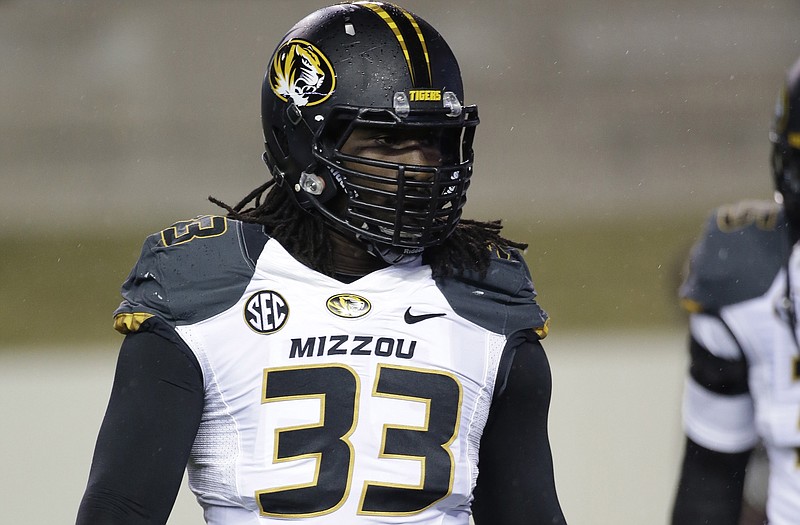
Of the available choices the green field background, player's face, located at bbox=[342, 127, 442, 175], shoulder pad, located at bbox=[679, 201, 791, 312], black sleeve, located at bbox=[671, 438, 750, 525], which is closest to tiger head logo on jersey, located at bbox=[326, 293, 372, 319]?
player's face, located at bbox=[342, 127, 442, 175]

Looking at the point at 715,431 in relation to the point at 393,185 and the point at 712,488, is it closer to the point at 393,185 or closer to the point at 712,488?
the point at 712,488

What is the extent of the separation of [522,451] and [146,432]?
755mm

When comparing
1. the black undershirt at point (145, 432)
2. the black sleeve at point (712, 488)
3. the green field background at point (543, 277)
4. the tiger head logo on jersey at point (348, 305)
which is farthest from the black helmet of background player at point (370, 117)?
the green field background at point (543, 277)

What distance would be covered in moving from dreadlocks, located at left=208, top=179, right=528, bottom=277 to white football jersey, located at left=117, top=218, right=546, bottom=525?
0.19ft

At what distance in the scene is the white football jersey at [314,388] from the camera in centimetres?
255

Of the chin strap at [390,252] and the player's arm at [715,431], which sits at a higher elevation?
the chin strap at [390,252]

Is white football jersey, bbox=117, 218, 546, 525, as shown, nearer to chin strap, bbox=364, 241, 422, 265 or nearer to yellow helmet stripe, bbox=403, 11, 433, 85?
chin strap, bbox=364, 241, 422, 265

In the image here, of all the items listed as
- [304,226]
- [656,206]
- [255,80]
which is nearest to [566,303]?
[656,206]

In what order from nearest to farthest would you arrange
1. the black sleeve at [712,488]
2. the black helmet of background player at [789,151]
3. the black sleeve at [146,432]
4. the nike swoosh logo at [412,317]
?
the black sleeve at [146,432], the nike swoosh logo at [412,317], the black helmet of background player at [789,151], the black sleeve at [712,488]

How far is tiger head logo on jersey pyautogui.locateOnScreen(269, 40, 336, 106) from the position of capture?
277 cm

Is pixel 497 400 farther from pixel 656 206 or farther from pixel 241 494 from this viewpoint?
pixel 656 206

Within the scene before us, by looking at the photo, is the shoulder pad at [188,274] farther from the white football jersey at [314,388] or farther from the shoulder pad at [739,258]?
the shoulder pad at [739,258]

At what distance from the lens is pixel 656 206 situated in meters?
9.67

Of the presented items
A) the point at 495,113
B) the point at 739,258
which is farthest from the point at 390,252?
the point at 495,113
